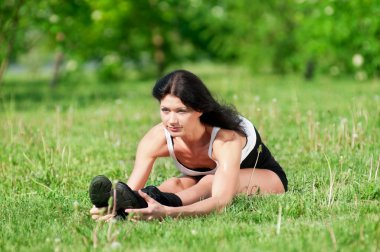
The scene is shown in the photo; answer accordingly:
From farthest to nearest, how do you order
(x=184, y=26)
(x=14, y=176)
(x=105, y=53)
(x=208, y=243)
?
1. (x=184, y=26)
2. (x=105, y=53)
3. (x=14, y=176)
4. (x=208, y=243)

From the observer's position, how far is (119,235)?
387cm

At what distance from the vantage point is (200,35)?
78.6 feet

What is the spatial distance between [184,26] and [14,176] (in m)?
18.0

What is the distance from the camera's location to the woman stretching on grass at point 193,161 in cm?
426

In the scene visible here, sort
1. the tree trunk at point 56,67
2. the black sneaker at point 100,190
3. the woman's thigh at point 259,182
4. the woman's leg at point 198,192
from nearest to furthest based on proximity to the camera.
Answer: the black sneaker at point 100,190 → the woman's leg at point 198,192 → the woman's thigh at point 259,182 → the tree trunk at point 56,67

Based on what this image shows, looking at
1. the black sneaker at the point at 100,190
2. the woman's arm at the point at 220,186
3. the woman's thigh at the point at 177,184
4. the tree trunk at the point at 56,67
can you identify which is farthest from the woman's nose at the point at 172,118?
the tree trunk at the point at 56,67

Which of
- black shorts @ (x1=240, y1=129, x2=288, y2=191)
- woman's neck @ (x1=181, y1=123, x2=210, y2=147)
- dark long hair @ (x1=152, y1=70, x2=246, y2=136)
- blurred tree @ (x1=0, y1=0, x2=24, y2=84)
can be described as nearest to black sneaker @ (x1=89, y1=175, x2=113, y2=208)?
dark long hair @ (x1=152, y1=70, x2=246, y2=136)

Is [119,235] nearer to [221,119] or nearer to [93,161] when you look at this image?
[221,119]

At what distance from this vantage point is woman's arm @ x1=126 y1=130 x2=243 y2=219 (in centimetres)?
426

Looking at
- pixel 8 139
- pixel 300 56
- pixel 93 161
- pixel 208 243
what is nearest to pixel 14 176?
pixel 93 161

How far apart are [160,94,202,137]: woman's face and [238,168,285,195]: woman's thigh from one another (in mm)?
665

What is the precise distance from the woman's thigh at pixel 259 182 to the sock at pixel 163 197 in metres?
0.56

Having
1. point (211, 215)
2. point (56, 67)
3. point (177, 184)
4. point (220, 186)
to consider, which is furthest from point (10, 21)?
point (211, 215)

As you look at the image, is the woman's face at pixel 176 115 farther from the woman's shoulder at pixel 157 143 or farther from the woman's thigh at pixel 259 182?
the woman's thigh at pixel 259 182
